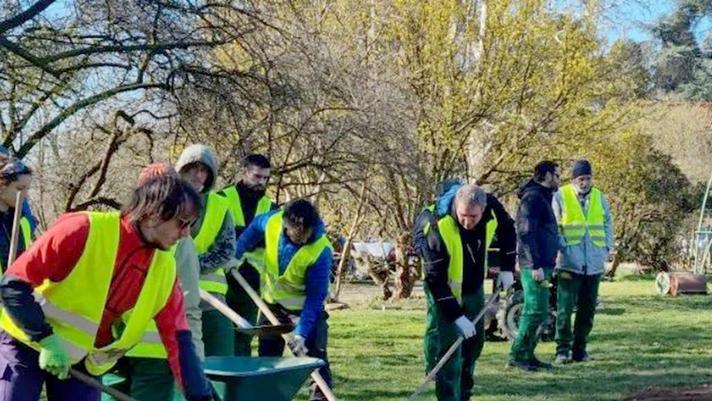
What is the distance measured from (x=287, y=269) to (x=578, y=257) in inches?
150

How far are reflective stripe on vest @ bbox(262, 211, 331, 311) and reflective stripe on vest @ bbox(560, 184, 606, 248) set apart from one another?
12.3 feet

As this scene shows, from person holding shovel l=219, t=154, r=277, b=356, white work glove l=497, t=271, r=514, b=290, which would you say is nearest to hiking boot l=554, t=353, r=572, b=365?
white work glove l=497, t=271, r=514, b=290

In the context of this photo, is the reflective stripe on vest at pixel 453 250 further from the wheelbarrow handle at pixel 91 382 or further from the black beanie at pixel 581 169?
the wheelbarrow handle at pixel 91 382

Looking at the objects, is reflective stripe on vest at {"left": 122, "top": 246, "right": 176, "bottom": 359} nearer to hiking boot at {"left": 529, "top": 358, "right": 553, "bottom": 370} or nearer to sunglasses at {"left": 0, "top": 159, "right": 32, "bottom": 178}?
sunglasses at {"left": 0, "top": 159, "right": 32, "bottom": 178}

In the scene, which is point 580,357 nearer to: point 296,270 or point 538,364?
point 538,364

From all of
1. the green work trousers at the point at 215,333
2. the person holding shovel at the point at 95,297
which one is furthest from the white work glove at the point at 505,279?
the person holding shovel at the point at 95,297

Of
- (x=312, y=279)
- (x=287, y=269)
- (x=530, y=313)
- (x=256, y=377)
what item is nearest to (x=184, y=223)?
(x=256, y=377)

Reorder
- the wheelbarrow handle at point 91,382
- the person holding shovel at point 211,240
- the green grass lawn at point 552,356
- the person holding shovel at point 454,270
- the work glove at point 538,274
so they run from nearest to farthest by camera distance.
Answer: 1. the wheelbarrow handle at point 91,382
2. the person holding shovel at point 211,240
3. the person holding shovel at point 454,270
4. the green grass lawn at point 552,356
5. the work glove at point 538,274

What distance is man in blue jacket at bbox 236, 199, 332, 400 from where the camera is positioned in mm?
5836

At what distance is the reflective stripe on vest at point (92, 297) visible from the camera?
3.53 meters

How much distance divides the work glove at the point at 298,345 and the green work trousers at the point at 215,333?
0.36 m

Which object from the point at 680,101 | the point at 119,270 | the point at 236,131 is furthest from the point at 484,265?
the point at 680,101

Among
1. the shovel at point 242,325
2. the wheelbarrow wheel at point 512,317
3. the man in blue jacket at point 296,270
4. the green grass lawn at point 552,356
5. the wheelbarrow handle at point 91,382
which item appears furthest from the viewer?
the wheelbarrow wheel at point 512,317

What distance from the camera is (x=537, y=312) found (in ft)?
28.6
